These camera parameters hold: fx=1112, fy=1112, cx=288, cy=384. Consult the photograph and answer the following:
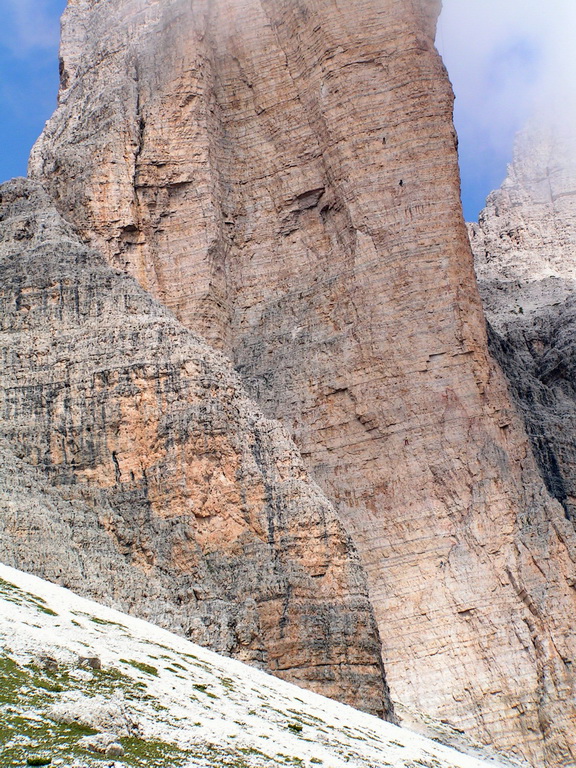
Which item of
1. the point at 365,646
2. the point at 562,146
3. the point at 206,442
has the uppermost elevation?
the point at 562,146

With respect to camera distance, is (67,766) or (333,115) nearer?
(67,766)

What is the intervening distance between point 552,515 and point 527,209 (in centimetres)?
3552

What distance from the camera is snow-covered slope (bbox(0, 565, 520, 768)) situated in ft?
43.8

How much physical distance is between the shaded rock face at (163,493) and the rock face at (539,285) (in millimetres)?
16518

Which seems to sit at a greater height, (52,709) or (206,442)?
(206,442)

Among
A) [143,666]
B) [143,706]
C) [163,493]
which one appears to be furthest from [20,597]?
[163,493]

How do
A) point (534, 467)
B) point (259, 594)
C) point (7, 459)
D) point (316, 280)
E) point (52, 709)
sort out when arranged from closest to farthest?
point (52, 709) → point (259, 594) → point (7, 459) → point (534, 467) → point (316, 280)

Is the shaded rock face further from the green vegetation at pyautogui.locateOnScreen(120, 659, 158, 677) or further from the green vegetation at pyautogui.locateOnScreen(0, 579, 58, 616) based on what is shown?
the green vegetation at pyautogui.locateOnScreen(120, 659, 158, 677)

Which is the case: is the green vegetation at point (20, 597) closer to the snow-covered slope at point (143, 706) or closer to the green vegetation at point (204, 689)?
the snow-covered slope at point (143, 706)

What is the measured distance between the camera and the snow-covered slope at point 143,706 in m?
13.3

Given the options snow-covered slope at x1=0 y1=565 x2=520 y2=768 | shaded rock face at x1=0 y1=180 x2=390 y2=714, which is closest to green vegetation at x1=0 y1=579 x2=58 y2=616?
snow-covered slope at x1=0 y1=565 x2=520 y2=768

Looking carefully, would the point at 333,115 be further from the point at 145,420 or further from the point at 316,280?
the point at 145,420

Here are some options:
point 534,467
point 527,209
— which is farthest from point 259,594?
point 527,209

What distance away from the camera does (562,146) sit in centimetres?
7488
